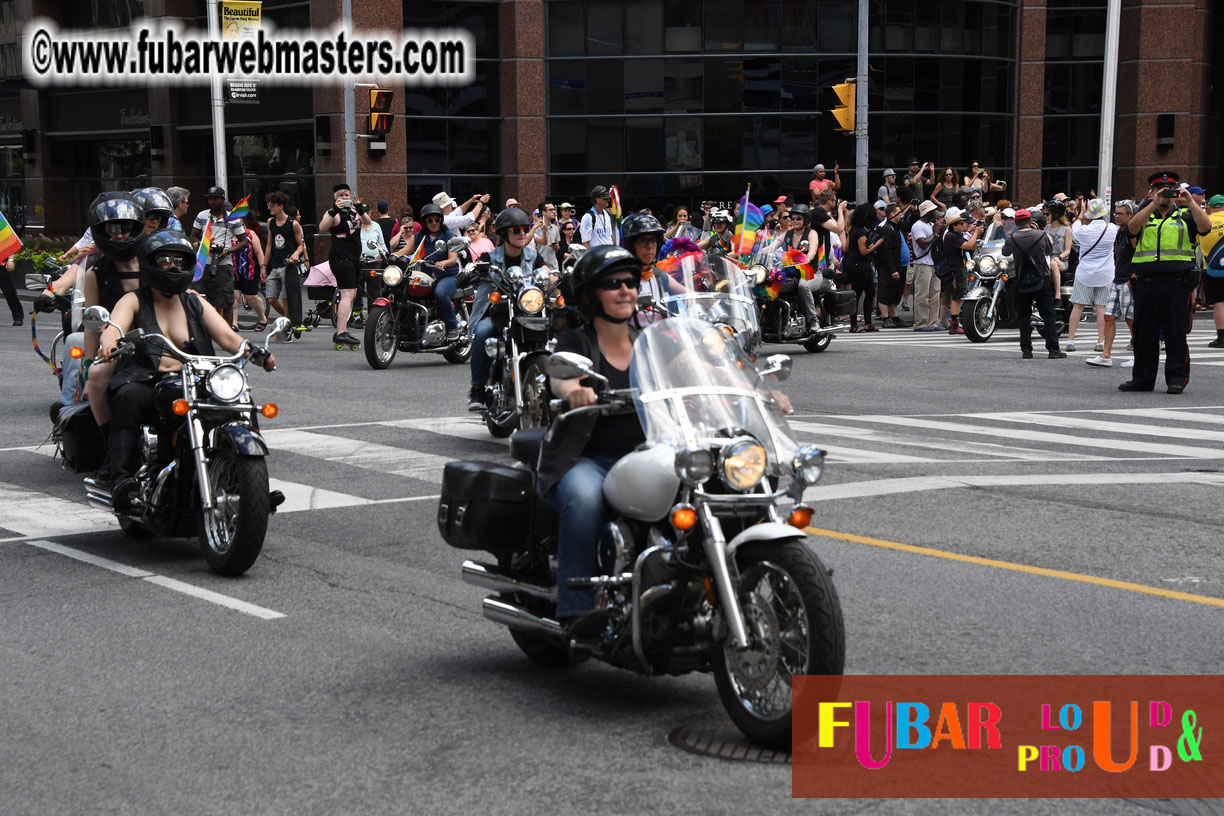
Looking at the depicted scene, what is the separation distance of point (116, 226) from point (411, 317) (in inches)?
350

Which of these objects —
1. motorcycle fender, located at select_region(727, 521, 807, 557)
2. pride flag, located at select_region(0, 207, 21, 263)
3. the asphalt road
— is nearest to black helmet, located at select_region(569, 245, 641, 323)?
motorcycle fender, located at select_region(727, 521, 807, 557)

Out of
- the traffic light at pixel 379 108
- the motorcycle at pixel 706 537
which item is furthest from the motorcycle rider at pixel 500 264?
the traffic light at pixel 379 108

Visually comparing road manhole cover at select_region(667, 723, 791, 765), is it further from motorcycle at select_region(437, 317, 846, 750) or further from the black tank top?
the black tank top

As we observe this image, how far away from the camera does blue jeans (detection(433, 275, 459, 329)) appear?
18.4 m

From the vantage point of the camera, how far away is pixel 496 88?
36.6m

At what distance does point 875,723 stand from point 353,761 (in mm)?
1745

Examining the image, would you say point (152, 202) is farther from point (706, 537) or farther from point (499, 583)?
point (706, 537)

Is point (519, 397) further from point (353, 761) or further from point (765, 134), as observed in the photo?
point (765, 134)

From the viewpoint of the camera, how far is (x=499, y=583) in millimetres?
6082

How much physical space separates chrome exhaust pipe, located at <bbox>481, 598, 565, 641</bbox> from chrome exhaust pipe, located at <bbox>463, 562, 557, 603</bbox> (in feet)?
0.22

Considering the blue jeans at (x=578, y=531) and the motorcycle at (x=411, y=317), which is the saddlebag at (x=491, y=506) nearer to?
the blue jeans at (x=578, y=531)

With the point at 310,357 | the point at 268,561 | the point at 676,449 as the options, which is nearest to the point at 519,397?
the point at 268,561

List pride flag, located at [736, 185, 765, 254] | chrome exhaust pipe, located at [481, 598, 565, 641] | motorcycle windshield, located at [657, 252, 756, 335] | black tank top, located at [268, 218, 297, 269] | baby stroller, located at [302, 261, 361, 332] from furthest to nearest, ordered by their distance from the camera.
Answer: black tank top, located at [268, 218, 297, 269]
baby stroller, located at [302, 261, 361, 332]
pride flag, located at [736, 185, 765, 254]
motorcycle windshield, located at [657, 252, 756, 335]
chrome exhaust pipe, located at [481, 598, 565, 641]

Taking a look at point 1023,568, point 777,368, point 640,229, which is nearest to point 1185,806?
point 777,368
